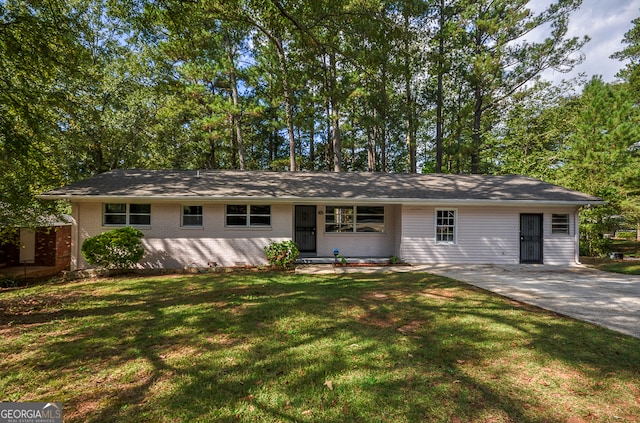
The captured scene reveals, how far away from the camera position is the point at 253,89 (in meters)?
20.7

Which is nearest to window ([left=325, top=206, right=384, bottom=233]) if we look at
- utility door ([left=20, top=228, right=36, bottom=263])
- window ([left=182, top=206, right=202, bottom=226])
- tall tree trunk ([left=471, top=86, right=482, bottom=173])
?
window ([left=182, top=206, right=202, bottom=226])

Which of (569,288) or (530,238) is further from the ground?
(530,238)

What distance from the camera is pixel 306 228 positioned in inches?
480

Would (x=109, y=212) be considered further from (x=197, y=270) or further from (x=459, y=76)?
(x=459, y=76)

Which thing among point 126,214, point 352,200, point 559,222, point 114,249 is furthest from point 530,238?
point 126,214

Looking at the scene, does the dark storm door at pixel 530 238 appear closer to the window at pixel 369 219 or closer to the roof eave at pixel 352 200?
the roof eave at pixel 352 200

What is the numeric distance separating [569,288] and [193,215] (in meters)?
11.8

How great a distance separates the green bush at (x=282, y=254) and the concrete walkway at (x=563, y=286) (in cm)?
55

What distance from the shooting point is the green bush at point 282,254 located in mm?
10195

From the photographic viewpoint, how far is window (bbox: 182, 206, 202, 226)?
34.5ft

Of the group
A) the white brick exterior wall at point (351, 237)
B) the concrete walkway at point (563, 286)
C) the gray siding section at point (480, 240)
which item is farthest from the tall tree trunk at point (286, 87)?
the concrete walkway at point (563, 286)

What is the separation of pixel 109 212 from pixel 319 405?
10.9 metres

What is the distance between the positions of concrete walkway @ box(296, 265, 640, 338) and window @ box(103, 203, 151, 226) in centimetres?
601

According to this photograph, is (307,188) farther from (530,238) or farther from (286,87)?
(530,238)
